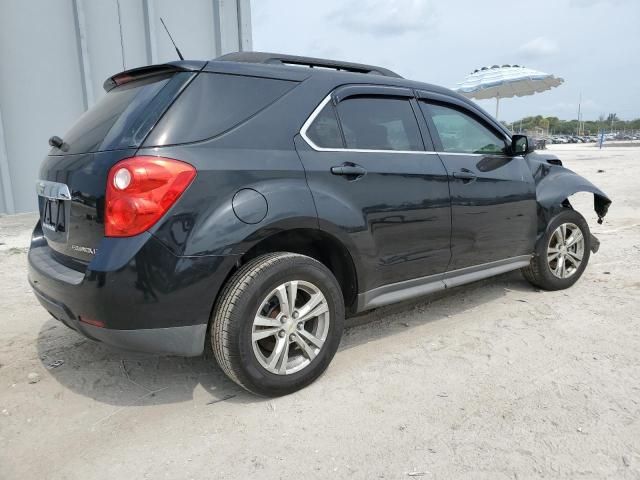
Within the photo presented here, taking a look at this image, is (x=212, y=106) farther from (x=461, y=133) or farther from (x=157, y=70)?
(x=461, y=133)

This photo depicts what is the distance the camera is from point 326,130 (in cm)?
283

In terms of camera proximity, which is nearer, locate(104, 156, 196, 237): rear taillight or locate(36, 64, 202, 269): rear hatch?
locate(104, 156, 196, 237): rear taillight

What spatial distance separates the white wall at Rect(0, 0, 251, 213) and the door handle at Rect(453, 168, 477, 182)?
6.34 metres

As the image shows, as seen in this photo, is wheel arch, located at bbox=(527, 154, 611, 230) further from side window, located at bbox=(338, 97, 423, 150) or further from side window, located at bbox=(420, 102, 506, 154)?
side window, located at bbox=(338, 97, 423, 150)

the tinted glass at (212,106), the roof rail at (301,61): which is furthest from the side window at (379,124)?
Answer: the tinted glass at (212,106)

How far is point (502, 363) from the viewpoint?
3.01m

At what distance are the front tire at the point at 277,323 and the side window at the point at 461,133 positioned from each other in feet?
4.79

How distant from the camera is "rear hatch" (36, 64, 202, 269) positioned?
7.65 feet

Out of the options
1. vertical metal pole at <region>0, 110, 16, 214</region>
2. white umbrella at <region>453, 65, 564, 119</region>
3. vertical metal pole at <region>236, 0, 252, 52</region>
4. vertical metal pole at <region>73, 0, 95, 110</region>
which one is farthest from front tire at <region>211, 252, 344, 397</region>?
white umbrella at <region>453, 65, 564, 119</region>

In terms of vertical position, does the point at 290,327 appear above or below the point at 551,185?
below

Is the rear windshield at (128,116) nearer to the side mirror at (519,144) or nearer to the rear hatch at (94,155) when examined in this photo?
the rear hatch at (94,155)

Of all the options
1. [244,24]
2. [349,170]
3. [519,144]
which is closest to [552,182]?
[519,144]

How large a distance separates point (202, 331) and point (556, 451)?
1.70m

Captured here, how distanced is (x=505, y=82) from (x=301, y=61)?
47.8 ft
